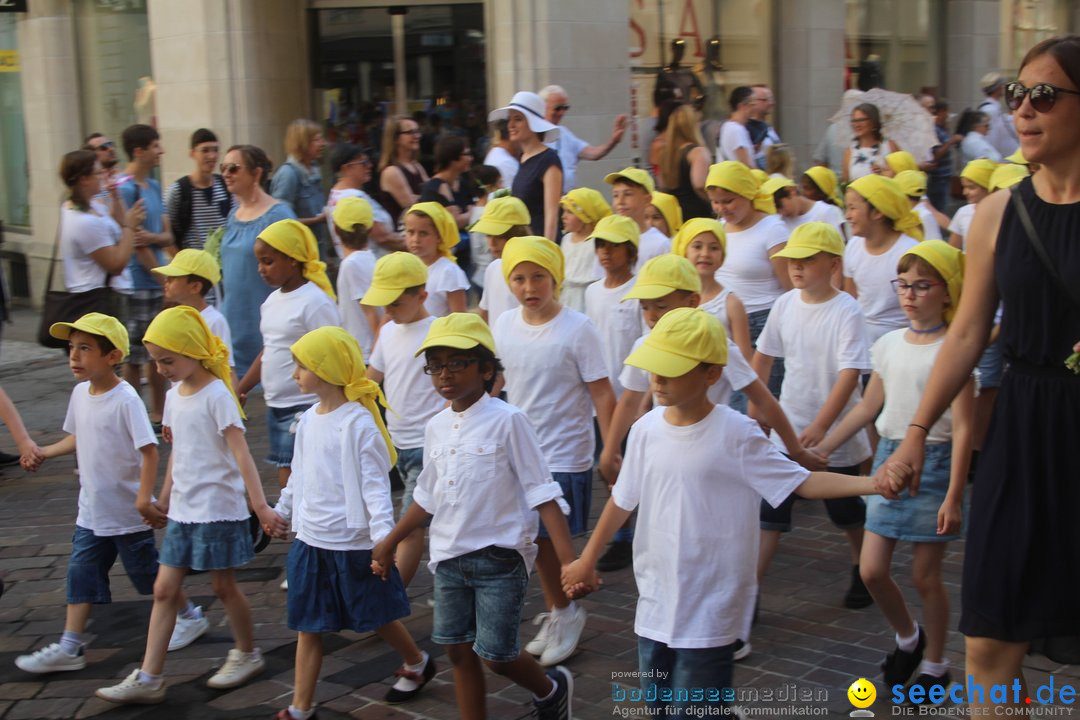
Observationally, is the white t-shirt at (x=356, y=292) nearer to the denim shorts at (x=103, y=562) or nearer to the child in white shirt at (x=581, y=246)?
the child in white shirt at (x=581, y=246)

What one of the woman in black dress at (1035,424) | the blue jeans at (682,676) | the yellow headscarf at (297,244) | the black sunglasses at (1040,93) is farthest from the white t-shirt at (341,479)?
the black sunglasses at (1040,93)

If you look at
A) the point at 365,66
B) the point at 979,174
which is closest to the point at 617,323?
the point at 979,174

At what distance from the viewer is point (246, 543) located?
5.42 m

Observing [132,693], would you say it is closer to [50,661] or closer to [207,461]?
[50,661]

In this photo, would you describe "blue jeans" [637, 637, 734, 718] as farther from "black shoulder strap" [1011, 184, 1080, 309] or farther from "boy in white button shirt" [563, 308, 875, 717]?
"black shoulder strap" [1011, 184, 1080, 309]

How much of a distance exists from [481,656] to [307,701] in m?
0.80

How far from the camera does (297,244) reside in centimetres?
654

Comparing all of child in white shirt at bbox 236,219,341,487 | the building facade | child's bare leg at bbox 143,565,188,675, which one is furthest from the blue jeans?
the building facade

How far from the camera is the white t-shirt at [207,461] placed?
5.42m

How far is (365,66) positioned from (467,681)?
1055cm

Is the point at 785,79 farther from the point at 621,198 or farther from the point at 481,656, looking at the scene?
the point at 481,656

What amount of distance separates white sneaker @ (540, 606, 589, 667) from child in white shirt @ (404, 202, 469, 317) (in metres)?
2.19

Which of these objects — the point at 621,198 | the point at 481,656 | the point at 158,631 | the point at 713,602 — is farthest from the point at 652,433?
the point at 621,198

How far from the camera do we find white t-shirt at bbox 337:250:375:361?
24.8 feet
